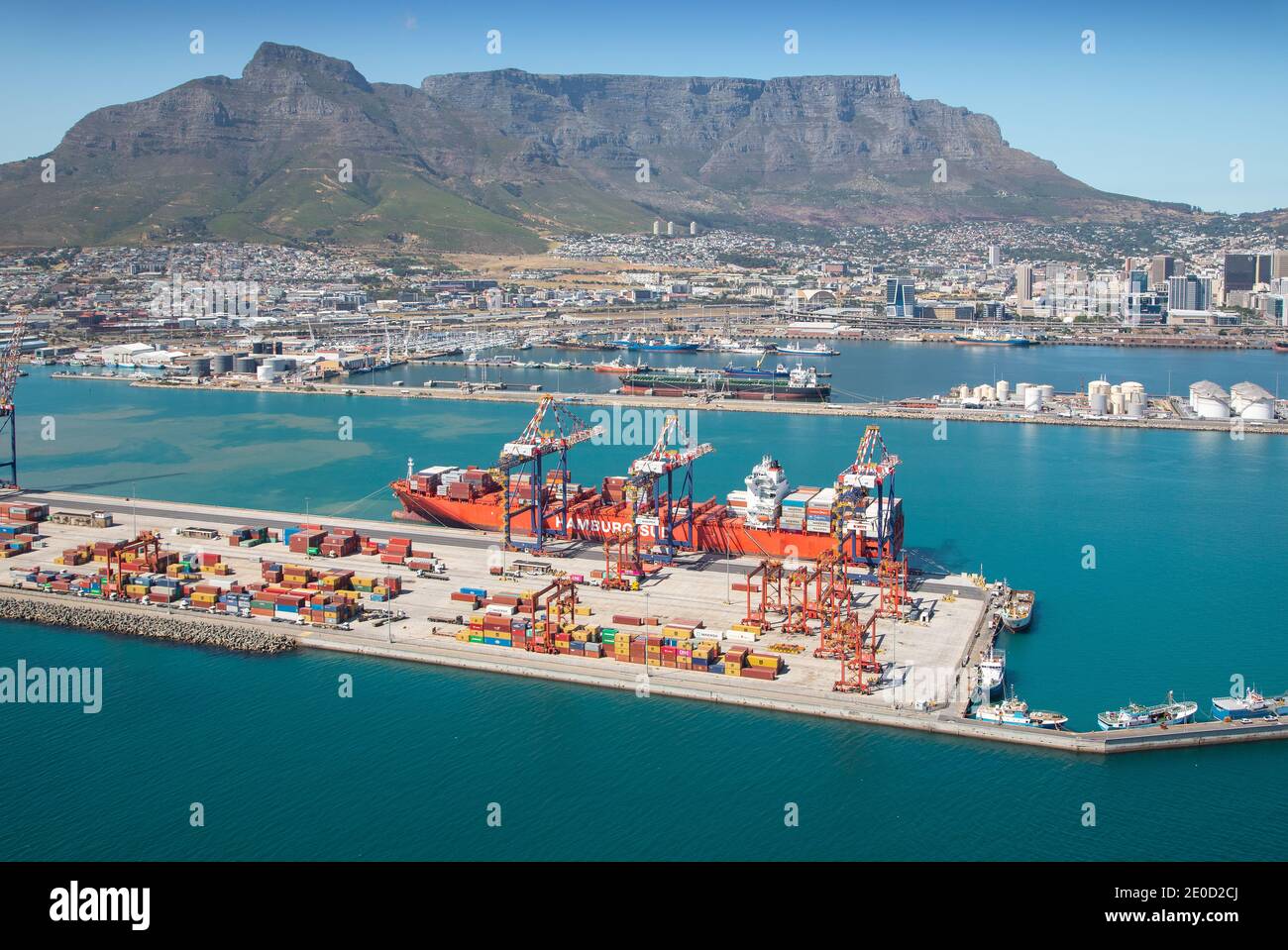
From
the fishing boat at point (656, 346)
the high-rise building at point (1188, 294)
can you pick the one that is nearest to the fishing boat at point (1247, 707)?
the fishing boat at point (656, 346)

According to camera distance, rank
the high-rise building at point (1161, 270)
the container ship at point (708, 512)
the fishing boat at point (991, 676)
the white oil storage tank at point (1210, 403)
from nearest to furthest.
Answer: the fishing boat at point (991, 676), the container ship at point (708, 512), the white oil storage tank at point (1210, 403), the high-rise building at point (1161, 270)

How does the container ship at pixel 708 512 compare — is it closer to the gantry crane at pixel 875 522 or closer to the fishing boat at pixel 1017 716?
the gantry crane at pixel 875 522

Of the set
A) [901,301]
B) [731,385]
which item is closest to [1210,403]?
[731,385]

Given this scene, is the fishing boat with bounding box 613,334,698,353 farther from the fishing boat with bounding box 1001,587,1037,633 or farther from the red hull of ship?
the fishing boat with bounding box 1001,587,1037,633

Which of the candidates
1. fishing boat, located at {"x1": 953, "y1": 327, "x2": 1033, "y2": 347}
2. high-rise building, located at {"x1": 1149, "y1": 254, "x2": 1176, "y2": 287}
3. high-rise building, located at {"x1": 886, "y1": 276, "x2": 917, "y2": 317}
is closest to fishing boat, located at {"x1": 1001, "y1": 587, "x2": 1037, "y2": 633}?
fishing boat, located at {"x1": 953, "y1": 327, "x2": 1033, "y2": 347}

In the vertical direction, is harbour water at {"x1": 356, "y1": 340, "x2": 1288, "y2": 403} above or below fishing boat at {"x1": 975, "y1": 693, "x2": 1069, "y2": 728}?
above

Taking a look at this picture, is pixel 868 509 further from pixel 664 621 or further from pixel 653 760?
pixel 653 760
